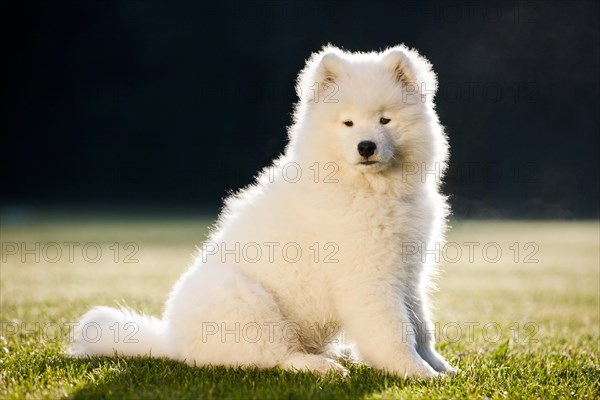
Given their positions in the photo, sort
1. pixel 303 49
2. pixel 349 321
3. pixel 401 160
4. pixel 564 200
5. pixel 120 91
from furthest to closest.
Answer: pixel 120 91 → pixel 303 49 → pixel 564 200 → pixel 401 160 → pixel 349 321

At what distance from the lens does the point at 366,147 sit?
3.49 m

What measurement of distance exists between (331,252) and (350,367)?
28.6 inches

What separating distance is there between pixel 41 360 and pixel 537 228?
1641cm

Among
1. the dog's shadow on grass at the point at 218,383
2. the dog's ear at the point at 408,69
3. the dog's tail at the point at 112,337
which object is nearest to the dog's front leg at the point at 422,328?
the dog's shadow on grass at the point at 218,383

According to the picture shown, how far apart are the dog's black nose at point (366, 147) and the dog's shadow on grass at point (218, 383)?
1.18m

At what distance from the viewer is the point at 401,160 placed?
3752mm

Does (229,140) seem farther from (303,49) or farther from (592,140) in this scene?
(592,140)

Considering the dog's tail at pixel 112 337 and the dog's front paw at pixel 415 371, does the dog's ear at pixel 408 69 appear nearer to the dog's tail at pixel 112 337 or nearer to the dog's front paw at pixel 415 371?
the dog's front paw at pixel 415 371

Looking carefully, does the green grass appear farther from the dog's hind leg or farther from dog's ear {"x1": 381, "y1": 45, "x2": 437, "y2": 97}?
dog's ear {"x1": 381, "y1": 45, "x2": 437, "y2": 97}

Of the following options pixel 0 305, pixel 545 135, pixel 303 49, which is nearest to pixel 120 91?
pixel 303 49

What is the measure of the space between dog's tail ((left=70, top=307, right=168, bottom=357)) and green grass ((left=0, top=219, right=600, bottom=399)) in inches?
5.0

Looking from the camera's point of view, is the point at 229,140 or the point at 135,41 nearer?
the point at 229,140

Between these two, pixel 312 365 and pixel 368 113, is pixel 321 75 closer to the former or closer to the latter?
pixel 368 113

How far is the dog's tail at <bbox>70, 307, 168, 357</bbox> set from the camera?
155 inches
